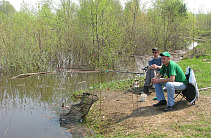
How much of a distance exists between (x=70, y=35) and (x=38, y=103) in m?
6.88

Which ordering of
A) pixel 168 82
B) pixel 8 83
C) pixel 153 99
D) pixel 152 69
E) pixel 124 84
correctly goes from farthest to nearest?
pixel 8 83
pixel 124 84
pixel 152 69
pixel 153 99
pixel 168 82

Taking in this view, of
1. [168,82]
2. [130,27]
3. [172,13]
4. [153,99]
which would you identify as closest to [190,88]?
[168,82]

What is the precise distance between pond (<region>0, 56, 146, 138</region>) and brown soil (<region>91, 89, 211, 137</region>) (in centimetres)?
62

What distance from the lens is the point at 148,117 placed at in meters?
4.12

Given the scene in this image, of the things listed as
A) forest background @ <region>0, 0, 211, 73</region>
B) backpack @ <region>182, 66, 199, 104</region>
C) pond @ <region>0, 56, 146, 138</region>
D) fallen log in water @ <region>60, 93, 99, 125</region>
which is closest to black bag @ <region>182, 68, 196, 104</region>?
backpack @ <region>182, 66, 199, 104</region>

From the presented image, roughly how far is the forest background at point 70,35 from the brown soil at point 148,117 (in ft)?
18.7

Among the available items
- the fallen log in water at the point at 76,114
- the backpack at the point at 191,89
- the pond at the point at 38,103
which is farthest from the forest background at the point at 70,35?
the backpack at the point at 191,89

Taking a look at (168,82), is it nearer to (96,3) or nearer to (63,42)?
(96,3)

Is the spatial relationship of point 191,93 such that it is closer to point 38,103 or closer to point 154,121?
point 154,121

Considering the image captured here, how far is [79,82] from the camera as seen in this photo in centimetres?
891

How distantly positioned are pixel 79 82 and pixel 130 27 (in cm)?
824

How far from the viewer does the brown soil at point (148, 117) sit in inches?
139

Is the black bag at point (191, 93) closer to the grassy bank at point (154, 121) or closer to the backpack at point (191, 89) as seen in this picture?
the backpack at point (191, 89)

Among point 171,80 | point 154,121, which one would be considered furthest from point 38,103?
point 171,80
